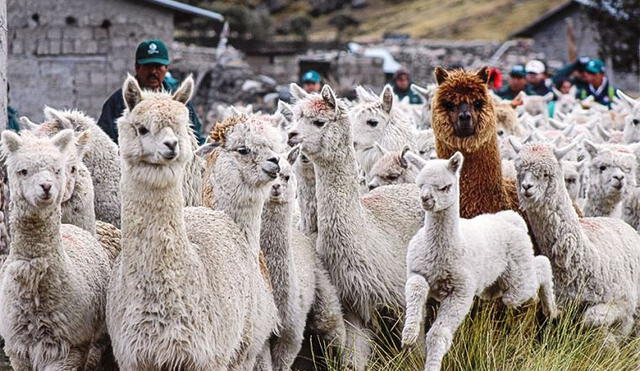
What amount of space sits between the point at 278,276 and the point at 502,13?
59445mm

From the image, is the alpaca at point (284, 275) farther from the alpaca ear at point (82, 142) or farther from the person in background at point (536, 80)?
the person in background at point (536, 80)

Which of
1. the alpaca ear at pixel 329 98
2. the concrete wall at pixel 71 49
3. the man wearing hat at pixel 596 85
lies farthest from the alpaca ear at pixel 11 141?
the concrete wall at pixel 71 49

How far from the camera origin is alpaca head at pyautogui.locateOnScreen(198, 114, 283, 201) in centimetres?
611

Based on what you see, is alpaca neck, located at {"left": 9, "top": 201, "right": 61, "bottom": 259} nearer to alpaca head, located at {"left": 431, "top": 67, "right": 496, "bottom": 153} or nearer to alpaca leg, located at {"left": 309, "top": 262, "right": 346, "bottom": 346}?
alpaca leg, located at {"left": 309, "top": 262, "right": 346, "bottom": 346}

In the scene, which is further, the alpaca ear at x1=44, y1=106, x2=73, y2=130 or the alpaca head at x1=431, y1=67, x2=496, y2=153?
the alpaca head at x1=431, y1=67, x2=496, y2=153

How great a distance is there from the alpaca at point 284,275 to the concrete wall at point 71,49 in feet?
41.5

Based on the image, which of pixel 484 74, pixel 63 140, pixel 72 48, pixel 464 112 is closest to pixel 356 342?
pixel 464 112

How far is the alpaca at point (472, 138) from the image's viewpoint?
7.34 m

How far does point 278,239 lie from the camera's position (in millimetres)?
6656

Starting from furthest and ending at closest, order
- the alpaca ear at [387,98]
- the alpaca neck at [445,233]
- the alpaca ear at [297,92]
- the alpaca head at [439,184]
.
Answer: the alpaca ear at [387,98] < the alpaca ear at [297,92] < the alpaca neck at [445,233] < the alpaca head at [439,184]

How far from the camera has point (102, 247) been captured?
6492mm

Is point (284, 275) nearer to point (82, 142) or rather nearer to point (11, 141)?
point (82, 142)

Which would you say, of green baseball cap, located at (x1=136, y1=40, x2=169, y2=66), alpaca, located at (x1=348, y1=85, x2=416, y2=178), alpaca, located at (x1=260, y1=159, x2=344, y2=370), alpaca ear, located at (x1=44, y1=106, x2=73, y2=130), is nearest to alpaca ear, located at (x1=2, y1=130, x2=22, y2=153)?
alpaca ear, located at (x1=44, y1=106, x2=73, y2=130)

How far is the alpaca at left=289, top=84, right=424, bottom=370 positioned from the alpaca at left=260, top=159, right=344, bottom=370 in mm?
354
